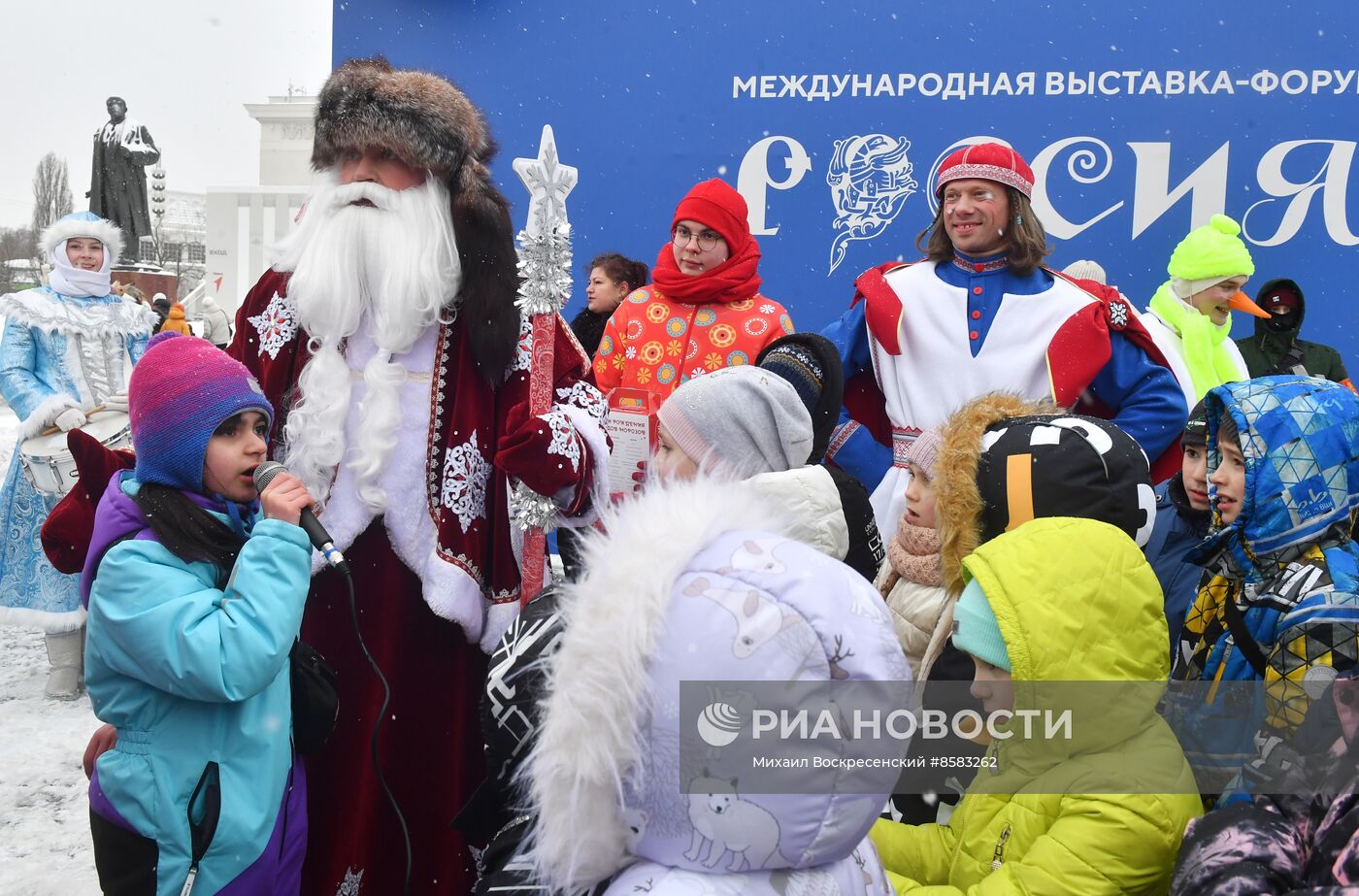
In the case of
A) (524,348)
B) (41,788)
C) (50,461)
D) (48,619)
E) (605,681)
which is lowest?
(41,788)

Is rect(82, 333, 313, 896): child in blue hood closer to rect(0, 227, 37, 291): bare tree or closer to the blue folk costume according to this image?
the blue folk costume

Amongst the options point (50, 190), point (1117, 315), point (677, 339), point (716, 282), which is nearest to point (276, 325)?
point (677, 339)

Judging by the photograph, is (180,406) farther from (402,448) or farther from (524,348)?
(524,348)

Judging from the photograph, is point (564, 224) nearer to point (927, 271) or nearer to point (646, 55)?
point (927, 271)

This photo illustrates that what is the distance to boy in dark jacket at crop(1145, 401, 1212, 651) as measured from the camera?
2.23m

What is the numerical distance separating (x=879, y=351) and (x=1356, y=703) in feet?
5.81

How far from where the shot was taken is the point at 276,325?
8.07 feet

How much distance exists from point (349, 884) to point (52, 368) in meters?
3.24

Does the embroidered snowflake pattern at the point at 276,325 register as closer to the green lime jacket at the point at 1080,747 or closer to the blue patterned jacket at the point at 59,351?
the green lime jacket at the point at 1080,747

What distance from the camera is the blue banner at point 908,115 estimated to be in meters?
5.18

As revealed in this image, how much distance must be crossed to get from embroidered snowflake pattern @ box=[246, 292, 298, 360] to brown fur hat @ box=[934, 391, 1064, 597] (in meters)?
1.44

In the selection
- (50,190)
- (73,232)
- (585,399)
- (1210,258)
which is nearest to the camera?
(585,399)

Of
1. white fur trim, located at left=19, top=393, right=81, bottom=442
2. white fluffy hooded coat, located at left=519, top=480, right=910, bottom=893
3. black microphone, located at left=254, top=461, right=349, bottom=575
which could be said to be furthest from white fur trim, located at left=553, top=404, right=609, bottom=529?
white fur trim, located at left=19, top=393, right=81, bottom=442

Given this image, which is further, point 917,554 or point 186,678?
point 917,554
